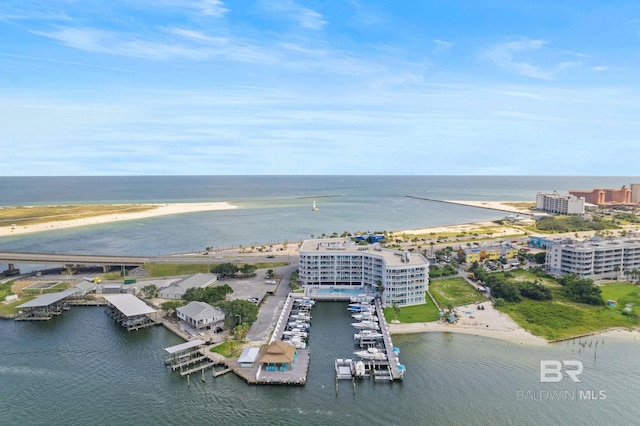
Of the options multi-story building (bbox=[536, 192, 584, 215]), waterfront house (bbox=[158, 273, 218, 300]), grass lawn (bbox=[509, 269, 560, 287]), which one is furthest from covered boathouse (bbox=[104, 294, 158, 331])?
multi-story building (bbox=[536, 192, 584, 215])

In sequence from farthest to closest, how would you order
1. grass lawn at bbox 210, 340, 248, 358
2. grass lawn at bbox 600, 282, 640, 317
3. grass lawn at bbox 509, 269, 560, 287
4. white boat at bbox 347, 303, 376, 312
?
1. grass lawn at bbox 509, 269, 560, 287
2. grass lawn at bbox 600, 282, 640, 317
3. white boat at bbox 347, 303, 376, 312
4. grass lawn at bbox 210, 340, 248, 358

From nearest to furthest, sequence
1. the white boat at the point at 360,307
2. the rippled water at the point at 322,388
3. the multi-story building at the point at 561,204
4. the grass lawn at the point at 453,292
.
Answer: the rippled water at the point at 322,388, the white boat at the point at 360,307, the grass lawn at the point at 453,292, the multi-story building at the point at 561,204

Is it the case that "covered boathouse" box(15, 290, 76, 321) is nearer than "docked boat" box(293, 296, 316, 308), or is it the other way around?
"covered boathouse" box(15, 290, 76, 321)

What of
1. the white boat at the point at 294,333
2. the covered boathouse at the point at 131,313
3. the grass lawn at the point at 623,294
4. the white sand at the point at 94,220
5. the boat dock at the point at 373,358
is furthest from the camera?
the white sand at the point at 94,220

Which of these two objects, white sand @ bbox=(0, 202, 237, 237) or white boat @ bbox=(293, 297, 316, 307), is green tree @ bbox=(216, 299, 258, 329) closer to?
white boat @ bbox=(293, 297, 316, 307)

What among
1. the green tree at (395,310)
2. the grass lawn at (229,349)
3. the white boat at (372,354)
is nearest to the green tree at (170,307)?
the grass lawn at (229,349)

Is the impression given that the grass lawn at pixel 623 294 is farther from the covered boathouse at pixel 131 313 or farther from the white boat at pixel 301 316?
the covered boathouse at pixel 131 313
